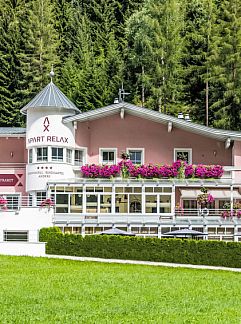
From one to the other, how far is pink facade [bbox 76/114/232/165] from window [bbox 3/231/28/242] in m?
8.53

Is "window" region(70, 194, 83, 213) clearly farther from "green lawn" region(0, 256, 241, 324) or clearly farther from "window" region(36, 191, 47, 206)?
"green lawn" region(0, 256, 241, 324)

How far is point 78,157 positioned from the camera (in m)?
47.2

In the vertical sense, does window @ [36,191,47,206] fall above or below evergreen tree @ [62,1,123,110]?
below

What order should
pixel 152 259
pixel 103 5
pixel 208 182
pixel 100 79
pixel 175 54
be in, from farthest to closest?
pixel 103 5 → pixel 100 79 → pixel 175 54 → pixel 208 182 → pixel 152 259

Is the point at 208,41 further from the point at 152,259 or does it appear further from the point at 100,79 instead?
the point at 152,259

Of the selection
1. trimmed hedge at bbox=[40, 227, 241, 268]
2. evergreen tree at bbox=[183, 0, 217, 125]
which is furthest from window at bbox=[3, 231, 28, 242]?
evergreen tree at bbox=[183, 0, 217, 125]

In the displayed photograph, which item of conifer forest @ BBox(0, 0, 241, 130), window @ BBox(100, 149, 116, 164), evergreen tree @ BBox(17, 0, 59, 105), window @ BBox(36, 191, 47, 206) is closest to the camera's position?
window @ BBox(36, 191, 47, 206)

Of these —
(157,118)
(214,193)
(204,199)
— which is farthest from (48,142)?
(214,193)

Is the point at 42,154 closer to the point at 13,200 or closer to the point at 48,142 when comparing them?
the point at 48,142

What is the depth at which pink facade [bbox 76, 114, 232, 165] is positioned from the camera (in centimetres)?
4750

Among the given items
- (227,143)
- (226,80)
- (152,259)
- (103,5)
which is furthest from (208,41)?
(152,259)

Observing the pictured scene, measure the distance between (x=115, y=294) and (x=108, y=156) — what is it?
26.5 metres

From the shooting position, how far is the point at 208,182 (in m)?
44.0

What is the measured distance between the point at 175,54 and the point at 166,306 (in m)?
44.5
